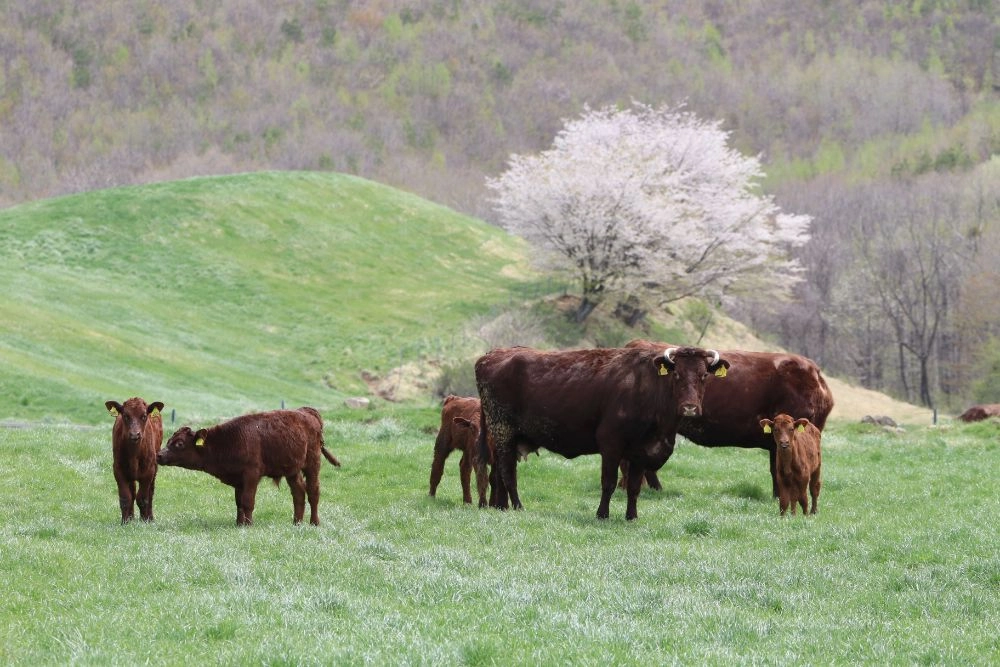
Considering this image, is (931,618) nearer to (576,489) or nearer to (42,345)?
(576,489)

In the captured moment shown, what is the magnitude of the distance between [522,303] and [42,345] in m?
28.8

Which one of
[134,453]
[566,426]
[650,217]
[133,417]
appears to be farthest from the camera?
[650,217]

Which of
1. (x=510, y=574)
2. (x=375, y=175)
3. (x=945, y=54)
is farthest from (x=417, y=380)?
(x=945, y=54)

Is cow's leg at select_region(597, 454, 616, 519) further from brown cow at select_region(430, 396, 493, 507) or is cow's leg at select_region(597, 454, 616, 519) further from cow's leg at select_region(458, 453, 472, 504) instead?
cow's leg at select_region(458, 453, 472, 504)

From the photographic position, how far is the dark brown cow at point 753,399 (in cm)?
2031

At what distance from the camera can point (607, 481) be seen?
55.3 feet

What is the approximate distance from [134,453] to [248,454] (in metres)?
1.50

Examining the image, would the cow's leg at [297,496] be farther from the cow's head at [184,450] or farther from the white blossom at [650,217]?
the white blossom at [650,217]

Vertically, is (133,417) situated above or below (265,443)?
above

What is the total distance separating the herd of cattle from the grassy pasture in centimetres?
63

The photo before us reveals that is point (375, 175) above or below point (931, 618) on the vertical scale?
above

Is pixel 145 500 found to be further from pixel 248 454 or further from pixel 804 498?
pixel 804 498

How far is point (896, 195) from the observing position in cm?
11562

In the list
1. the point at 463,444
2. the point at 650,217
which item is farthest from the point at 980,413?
the point at 463,444
